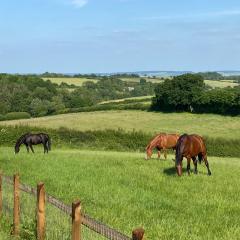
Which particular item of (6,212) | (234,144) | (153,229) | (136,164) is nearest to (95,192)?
(6,212)

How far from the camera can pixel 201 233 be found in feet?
40.4

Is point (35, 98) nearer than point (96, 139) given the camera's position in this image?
A: No

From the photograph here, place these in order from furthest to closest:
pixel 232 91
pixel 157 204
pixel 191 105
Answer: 1. pixel 191 105
2. pixel 232 91
3. pixel 157 204

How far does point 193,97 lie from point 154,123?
13895mm

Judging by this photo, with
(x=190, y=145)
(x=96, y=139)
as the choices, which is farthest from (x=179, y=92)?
(x=190, y=145)

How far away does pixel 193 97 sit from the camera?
9888 cm

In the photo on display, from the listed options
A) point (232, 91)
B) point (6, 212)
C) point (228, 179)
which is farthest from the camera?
point (232, 91)

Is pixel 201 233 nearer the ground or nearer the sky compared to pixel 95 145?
nearer the sky

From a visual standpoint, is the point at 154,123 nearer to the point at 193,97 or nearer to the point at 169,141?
the point at 193,97

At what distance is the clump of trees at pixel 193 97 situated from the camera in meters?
93.1

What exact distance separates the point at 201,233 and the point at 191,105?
89.8 m

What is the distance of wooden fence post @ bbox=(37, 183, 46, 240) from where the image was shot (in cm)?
1091

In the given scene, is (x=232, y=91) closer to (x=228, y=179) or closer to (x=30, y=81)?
(x=228, y=179)

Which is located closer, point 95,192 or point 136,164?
point 95,192
